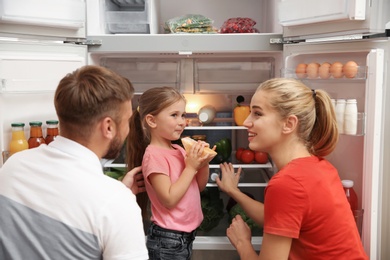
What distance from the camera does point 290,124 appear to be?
55.9 inches

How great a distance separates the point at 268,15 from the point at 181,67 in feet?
1.74

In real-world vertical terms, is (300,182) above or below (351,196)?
above

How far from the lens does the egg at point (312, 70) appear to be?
177cm

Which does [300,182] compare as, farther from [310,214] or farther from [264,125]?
[264,125]

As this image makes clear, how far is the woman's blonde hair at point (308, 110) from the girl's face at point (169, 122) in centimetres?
38

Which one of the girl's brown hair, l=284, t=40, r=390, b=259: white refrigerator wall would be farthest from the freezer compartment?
l=284, t=40, r=390, b=259: white refrigerator wall

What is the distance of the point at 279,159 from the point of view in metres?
1.46

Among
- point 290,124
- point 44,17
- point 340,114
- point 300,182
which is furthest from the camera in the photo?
point 44,17

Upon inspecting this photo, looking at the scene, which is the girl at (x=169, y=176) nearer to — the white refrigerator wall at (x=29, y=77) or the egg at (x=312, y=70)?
the white refrigerator wall at (x=29, y=77)

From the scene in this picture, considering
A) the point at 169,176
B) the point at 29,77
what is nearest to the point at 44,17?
the point at 29,77

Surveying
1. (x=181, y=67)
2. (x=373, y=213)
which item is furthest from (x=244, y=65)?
(x=373, y=213)

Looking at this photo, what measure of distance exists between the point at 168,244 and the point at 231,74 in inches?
37.2

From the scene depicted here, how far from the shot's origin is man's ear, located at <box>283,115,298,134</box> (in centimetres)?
141

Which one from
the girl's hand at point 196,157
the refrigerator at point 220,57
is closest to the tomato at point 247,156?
the refrigerator at point 220,57
